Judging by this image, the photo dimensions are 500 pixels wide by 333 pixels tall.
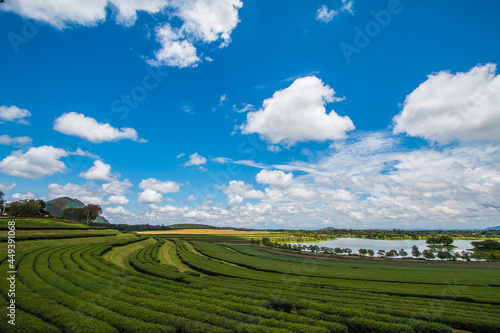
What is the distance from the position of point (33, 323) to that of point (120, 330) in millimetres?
4379

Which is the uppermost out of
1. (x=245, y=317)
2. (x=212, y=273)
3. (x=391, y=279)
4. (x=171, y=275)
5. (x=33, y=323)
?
(x=33, y=323)

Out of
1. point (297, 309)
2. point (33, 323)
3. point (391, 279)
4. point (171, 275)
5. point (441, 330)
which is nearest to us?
point (33, 323)

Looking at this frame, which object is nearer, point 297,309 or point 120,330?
point 120,330

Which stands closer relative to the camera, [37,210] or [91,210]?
[37,210]

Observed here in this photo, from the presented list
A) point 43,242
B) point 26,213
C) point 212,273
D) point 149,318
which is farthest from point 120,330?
point 26,213

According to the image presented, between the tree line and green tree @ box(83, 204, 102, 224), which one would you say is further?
green tree @ box(83, 204, 102, 224)

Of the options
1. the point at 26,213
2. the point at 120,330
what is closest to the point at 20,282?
the point at 120,330

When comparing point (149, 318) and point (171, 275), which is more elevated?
point (149, 318)

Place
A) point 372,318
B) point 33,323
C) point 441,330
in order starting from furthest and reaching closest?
point 372,318 < point 441,330 < point 33,323

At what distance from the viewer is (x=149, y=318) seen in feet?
43.8

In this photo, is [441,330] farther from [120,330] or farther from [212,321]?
[120,330]

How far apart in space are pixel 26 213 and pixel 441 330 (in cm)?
10928

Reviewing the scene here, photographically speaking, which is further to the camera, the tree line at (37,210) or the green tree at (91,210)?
the green tree at (91,210)

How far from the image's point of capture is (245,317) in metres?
14.1
